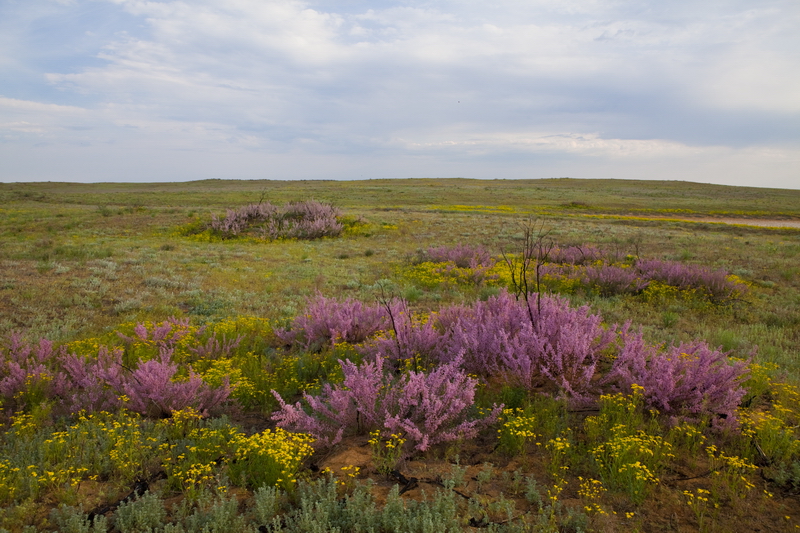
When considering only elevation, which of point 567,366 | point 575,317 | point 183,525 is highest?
point 575,317

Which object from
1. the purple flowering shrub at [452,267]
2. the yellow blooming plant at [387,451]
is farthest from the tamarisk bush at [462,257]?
the yellow blooming plant at [387,451]

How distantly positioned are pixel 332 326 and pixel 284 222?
46.1ft

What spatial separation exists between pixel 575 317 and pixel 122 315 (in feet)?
24.4

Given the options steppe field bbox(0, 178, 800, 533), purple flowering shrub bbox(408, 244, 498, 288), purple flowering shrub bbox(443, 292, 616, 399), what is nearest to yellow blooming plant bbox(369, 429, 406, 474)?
steppe field bbox(0, 178, 800, 533)

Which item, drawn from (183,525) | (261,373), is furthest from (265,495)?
(261,373)

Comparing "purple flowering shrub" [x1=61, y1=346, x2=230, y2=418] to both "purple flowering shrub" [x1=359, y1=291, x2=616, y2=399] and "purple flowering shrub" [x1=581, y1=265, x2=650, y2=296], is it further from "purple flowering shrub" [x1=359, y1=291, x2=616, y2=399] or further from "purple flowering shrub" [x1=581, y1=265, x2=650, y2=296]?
"purple flowering shrub" [x1=581, y1=265, x2=650, y2=296]

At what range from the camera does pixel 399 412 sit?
3566 mm

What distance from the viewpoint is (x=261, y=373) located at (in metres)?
5.04

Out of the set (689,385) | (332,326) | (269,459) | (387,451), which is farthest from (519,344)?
(332,326)

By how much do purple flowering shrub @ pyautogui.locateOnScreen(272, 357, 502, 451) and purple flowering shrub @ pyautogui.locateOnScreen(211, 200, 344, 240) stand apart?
607 inches

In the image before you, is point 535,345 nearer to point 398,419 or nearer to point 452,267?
point 398,419

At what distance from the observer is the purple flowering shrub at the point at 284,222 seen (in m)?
18.7

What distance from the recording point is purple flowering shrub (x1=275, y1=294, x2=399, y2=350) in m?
6.05

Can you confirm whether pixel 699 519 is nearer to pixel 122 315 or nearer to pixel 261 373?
pixel 261 373
